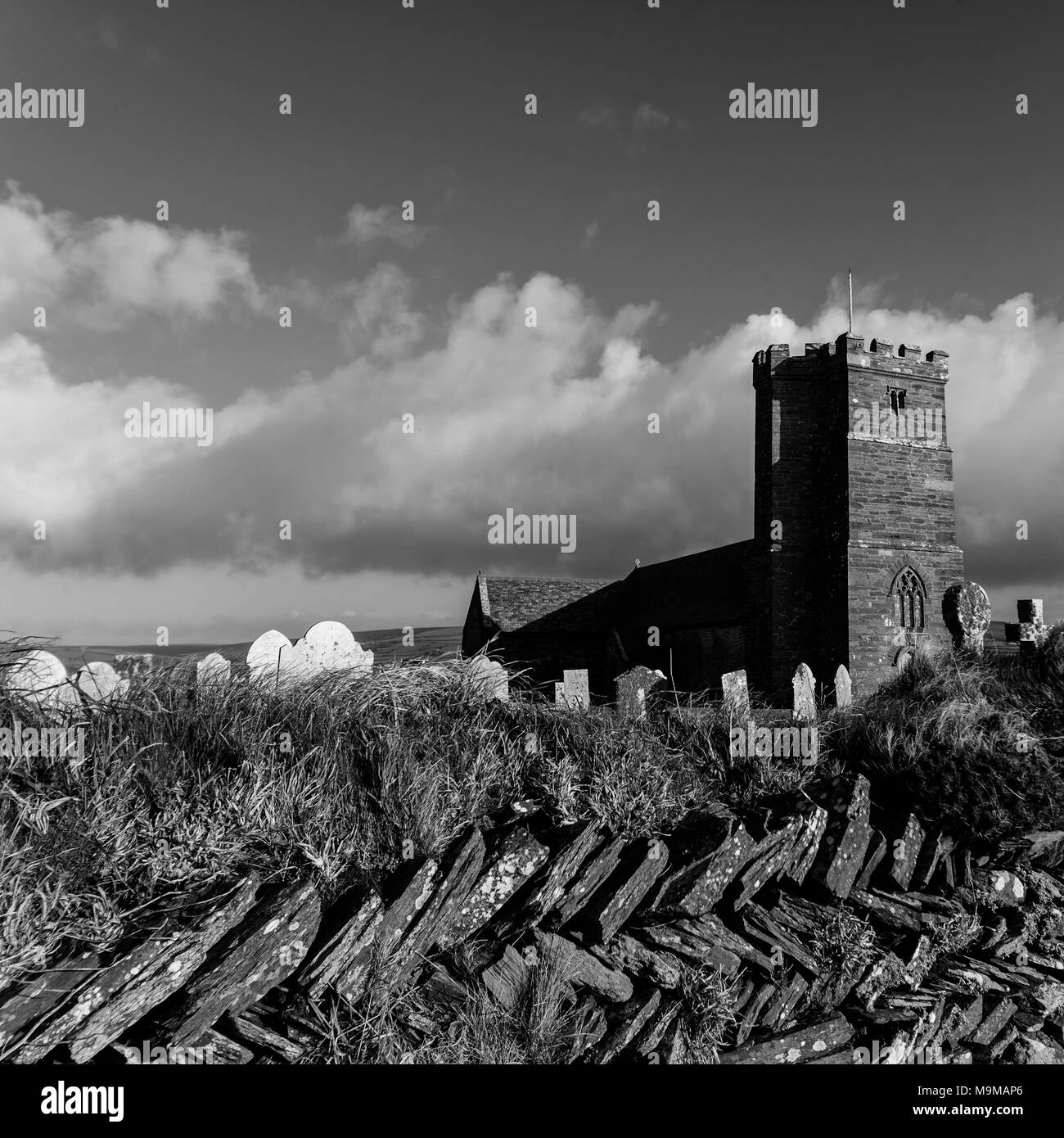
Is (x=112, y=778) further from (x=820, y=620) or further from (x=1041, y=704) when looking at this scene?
(x=820, y=620)

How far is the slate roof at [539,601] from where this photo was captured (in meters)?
36.2

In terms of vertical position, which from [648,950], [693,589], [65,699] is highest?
[693,589]

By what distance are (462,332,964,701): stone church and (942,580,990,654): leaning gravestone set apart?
17.2 m

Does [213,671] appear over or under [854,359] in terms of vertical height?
under

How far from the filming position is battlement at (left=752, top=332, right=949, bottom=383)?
2805 cm

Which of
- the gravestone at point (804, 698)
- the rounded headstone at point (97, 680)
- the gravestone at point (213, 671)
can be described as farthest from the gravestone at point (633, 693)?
the rounded headstone at point (97, 680)

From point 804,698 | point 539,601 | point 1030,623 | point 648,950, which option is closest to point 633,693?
point 804,698

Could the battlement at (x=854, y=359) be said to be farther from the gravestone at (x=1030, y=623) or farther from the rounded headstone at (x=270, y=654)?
the rounded headstone at (x=270, y=654)

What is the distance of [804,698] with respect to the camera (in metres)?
6.74

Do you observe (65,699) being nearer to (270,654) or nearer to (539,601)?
(270,654)

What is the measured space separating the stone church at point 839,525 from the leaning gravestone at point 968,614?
677 inches

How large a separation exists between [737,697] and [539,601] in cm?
3111

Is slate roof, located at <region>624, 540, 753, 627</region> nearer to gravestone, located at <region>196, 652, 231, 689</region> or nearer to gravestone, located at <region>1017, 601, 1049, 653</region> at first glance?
gravestone, located at <region>1017, 601, 1049, 653</region>
